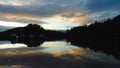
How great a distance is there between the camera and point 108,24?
15050 cm

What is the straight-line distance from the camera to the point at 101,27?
160875 millimetres

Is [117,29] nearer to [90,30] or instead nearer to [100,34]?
[100,34]

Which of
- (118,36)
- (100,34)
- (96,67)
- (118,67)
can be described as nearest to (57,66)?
(96,67)

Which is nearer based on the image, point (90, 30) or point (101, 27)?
point (101, 27)

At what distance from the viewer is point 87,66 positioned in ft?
107

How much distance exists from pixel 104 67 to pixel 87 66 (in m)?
2.09

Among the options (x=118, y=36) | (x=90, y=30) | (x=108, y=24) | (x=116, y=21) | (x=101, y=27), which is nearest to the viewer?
(x=118, y=36)

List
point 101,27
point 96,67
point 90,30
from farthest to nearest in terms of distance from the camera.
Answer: point 90,30 < point 101,27 < point 96,67

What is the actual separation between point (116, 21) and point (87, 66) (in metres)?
107

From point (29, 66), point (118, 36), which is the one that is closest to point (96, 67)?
point (29, 66)

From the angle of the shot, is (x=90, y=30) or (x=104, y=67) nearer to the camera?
(x=104, y=67)

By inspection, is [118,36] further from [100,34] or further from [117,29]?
[100,34]

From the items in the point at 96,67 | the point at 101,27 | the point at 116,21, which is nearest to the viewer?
the point at 96,67

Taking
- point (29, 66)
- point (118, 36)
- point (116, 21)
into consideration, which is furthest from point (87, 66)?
point (116, 21)
